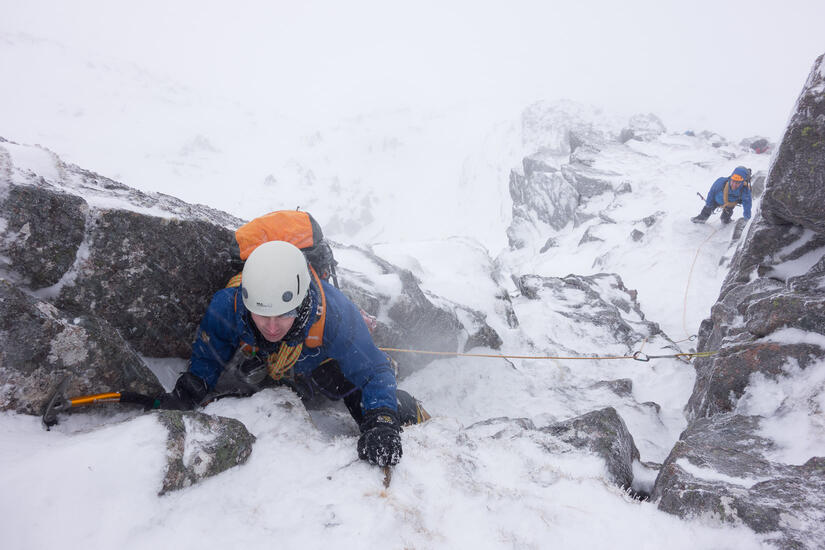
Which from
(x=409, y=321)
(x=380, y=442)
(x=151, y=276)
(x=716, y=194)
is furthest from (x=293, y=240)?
(x=716, y=194)

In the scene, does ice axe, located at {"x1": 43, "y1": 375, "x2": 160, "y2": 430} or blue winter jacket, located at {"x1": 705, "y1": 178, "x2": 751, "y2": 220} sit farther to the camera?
blue winter jacket, located at {"x1": 705, "y1": 178, "x2": 751, "y2": 220}

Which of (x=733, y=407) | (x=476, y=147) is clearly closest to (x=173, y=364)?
(x=733, y=407)

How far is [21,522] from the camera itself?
1.88 meters

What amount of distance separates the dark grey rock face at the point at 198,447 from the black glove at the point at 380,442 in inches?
33.5

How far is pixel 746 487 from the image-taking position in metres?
2.88

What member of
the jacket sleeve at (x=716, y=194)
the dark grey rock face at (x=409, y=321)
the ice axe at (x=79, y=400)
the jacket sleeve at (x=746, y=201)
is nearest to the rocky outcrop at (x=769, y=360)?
the dark grey rock face at (x=409, y=321)

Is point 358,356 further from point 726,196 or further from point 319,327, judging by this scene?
point 726,196

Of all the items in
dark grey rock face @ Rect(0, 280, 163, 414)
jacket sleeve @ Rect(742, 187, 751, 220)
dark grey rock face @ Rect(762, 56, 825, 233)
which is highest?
dark grey rock face @ Rect(762, 56, 825, 233)

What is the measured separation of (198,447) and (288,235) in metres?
2.16

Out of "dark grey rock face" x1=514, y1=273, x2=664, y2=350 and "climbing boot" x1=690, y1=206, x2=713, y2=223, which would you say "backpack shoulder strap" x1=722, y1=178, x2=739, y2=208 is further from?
"dark grey rock face" x1=514, y1=273, x2=664, y2=350

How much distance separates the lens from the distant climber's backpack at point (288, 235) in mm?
3852

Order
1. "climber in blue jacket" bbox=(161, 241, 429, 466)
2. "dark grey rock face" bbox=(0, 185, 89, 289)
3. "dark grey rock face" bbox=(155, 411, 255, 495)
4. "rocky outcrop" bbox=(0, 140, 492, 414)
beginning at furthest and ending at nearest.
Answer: "climber in blue jacket" bbox=(161, 241, 429, 466), "dark grey rock face" bbox=(0, 185, 89, 289), "rocky outcrop" bbox=(0, 140, 492, 414), "dark grey rock face" bbox=(155, 411, 255, 495)

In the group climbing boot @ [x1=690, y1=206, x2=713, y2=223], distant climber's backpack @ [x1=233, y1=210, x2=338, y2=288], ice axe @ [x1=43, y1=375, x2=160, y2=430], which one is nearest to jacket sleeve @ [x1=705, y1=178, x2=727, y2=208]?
climbing boot @ [x1=690, y1=206, x2=713, y2=223]

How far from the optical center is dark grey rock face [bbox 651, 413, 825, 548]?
248 centimetres
